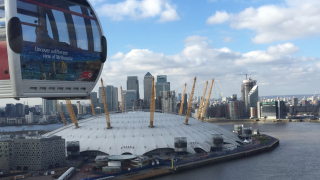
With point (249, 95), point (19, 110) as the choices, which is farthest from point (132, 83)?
point (249, 95)

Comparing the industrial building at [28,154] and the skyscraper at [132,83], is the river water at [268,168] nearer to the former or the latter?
the industrial building at [28,154]

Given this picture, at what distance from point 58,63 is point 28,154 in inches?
854

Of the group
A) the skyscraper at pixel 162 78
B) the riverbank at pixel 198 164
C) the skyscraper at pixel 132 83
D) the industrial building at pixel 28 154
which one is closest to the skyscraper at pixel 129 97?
the skyscraper at pixel 132 83

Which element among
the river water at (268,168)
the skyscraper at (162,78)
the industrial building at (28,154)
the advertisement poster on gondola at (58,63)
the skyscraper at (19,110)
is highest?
the skyscraper at (162,78)

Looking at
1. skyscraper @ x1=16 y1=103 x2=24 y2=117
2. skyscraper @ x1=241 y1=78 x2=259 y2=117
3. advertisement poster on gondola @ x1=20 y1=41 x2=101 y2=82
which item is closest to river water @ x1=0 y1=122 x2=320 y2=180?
advertisement poster on gondola @ x1=20 y1=41 x2=101 y2=82

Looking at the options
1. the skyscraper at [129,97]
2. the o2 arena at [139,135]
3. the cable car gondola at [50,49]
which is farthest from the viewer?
the skyscraper at [129,97]

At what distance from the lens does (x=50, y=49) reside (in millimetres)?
4723

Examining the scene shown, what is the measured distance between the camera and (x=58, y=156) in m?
25.2

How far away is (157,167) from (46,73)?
66.6 feet

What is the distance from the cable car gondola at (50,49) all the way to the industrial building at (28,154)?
20654 millimetres

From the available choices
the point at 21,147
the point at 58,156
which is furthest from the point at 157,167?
the point at 21,147

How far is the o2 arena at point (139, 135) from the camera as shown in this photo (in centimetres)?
2647

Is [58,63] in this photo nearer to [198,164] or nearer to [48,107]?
[198,164]

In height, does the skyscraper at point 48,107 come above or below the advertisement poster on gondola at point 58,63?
below
